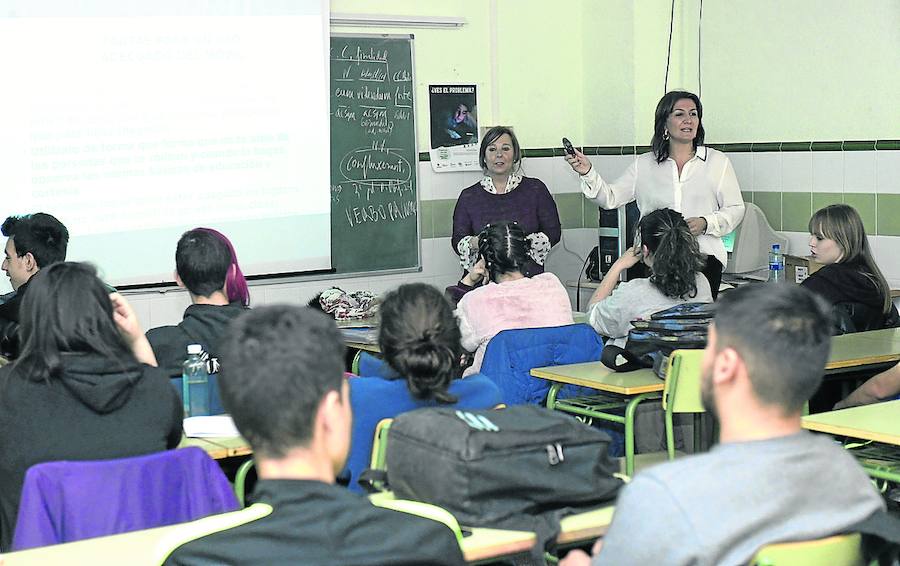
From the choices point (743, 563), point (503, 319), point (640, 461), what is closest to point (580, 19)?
point (503, 319)

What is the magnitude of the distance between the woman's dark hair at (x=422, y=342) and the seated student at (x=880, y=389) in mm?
1705

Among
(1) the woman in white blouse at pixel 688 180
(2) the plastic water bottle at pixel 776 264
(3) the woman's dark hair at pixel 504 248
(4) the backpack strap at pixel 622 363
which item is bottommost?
(4) the backpack strap at pixel 622 363

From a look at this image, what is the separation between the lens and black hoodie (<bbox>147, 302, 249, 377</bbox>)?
401cm

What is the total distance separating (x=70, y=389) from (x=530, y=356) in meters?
2.26

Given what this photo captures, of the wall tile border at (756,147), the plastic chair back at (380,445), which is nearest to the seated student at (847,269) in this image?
the wall tile border at (756,147)

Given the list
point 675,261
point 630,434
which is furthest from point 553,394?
point 675,261

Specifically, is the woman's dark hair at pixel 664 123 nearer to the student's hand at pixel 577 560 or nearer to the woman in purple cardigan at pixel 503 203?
the woman in purple cardigan at pixel 503 203

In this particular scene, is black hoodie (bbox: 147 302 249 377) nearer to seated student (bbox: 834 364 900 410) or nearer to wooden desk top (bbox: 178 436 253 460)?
wooden desk top (bbox: 178 436 253 460)

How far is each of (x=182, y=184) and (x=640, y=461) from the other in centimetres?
342

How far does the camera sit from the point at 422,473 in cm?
253

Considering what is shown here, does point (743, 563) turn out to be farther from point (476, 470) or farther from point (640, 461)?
point (640, 461)

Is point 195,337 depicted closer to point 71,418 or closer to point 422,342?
point 71,418

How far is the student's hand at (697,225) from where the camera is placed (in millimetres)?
6262

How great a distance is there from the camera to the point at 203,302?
13.5ft
